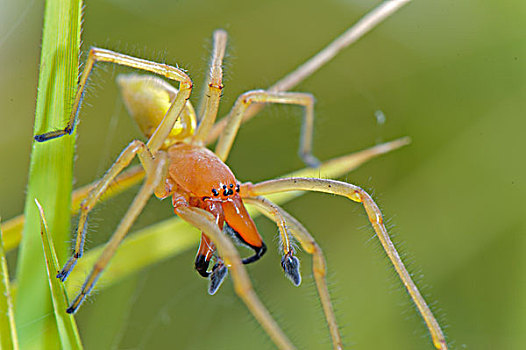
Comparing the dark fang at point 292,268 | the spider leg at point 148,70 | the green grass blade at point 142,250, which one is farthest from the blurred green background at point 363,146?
the dark fang at point 292,268

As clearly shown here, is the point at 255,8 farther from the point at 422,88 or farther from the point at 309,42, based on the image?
the point at 422,88

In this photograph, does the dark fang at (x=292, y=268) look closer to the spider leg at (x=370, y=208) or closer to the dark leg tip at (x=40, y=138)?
the spider leg at (x=370, y=208)

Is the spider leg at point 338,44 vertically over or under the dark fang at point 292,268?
over

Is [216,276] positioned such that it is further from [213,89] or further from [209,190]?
[213,89]

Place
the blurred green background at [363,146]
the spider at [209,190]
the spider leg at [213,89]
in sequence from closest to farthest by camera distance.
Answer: the spider at [209,190]
the spider leg at [213,89]
the blurred green background at [363,146]

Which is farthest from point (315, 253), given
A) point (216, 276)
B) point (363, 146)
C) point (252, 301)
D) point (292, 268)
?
point (363, 146)

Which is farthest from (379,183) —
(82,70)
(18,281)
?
(18,281)

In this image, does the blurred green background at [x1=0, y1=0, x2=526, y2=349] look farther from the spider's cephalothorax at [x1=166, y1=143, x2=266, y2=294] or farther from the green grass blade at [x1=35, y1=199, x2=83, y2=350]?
the green grass blade at [x1=35, y1=199, x2=83, y2=350]
